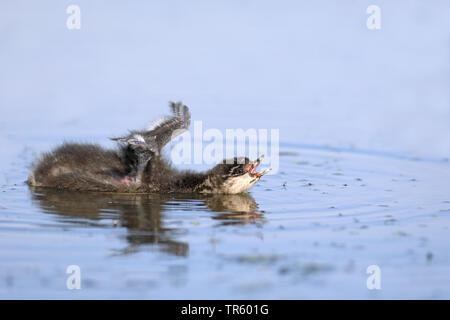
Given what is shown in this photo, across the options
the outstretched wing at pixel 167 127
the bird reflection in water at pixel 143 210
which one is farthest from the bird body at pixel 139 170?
the bird reflection in water at pixel 143 210

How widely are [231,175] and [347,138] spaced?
5.05 metres

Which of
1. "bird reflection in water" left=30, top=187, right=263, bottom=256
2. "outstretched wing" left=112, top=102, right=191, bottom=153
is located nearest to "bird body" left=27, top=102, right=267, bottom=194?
"outstretched wing" left=112, top=102, right=191, bottom=153

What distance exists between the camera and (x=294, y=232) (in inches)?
288

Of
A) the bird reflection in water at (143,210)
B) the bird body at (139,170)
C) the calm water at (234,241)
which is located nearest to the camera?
the calm water at (234,241)

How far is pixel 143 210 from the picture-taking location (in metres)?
8.30

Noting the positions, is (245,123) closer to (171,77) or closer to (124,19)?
(171,77)

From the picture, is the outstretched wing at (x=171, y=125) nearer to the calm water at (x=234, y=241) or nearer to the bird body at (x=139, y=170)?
the bird body at (x=139, y=170)

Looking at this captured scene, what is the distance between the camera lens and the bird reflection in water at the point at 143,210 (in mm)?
7004

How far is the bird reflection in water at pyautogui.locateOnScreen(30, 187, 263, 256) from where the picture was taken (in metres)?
7.00

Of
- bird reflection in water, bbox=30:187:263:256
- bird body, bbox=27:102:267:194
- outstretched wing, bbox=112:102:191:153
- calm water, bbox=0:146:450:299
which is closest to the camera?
calm water, bbox=0:146:450:299

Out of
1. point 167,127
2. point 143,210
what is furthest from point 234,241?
point 167,127

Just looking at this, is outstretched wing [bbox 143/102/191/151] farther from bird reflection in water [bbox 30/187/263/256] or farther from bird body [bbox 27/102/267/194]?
bird reflection in water [bbox 30/187/263/256]

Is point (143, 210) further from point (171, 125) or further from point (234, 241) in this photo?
point (234, 241)
